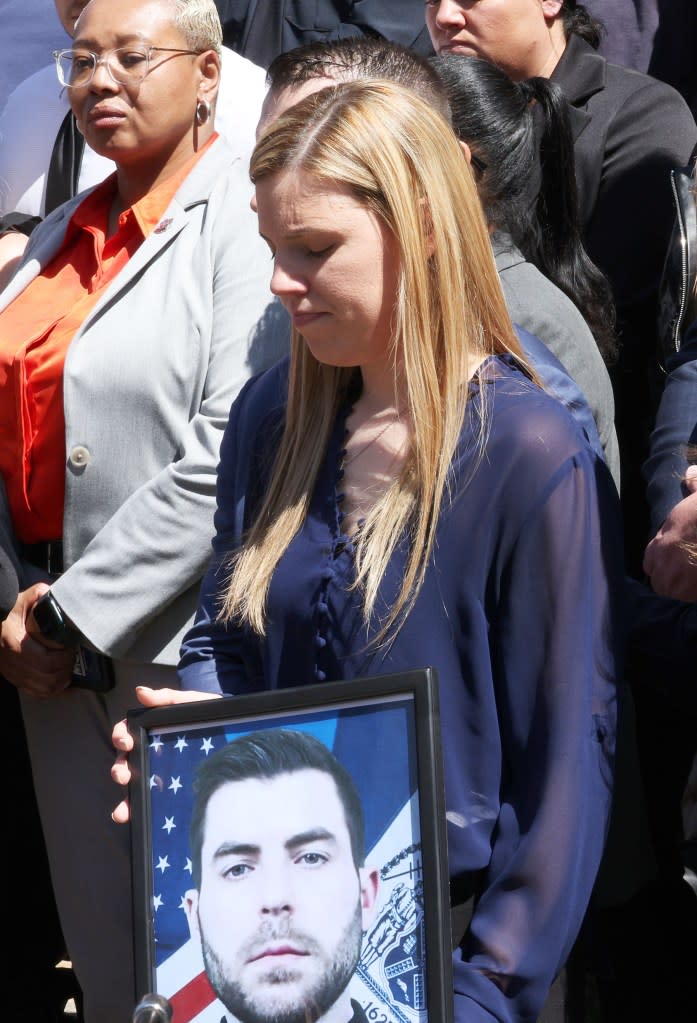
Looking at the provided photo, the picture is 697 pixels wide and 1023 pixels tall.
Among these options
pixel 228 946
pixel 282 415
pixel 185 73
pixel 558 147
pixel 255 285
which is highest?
pixel 185 73

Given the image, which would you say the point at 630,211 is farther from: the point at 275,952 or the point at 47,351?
the point at 275,952

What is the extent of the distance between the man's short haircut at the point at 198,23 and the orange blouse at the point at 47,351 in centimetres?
23

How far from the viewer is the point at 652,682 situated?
2.38m

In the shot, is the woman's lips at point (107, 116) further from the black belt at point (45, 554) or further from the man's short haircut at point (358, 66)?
the black belt at point (45, 554)

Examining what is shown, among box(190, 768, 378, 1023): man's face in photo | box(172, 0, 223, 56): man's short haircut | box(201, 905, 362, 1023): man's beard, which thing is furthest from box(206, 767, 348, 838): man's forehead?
box(172, 0, 223, 56): man's short haircut

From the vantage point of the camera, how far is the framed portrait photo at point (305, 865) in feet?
5.54

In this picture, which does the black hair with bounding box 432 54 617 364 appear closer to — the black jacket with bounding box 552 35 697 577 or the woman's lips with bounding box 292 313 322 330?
the black jacket with bounding box 552 35 697 577

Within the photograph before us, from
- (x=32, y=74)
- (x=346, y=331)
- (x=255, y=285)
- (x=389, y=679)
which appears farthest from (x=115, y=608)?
(x=32, y=74)

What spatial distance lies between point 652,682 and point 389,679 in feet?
2.58

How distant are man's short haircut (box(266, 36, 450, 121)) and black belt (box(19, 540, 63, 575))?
1.06 m

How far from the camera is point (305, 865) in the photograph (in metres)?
1.73

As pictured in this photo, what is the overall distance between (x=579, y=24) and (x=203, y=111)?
1024mm

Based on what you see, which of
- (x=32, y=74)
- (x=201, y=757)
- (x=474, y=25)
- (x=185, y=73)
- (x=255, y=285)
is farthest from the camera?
(x=32, y=74)

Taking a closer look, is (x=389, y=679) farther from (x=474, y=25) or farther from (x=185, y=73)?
(x=474, y=25)
